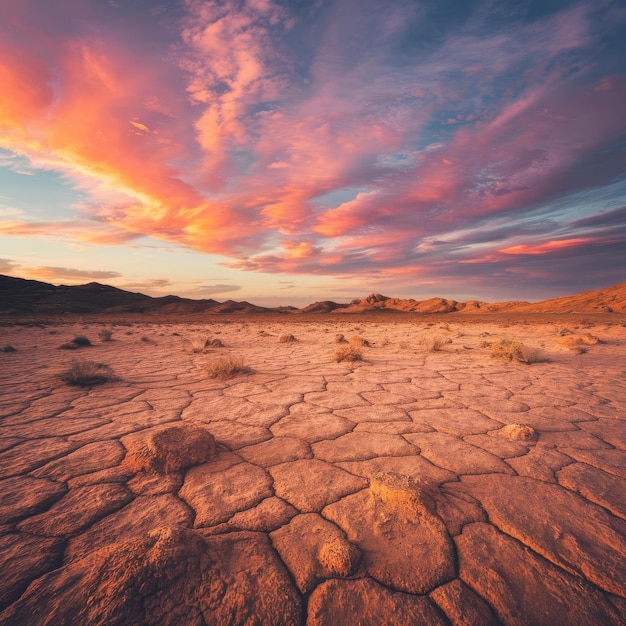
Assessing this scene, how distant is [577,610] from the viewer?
0.98 m

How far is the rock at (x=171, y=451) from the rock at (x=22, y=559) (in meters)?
0.52

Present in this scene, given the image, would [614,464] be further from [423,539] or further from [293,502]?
[293,502]

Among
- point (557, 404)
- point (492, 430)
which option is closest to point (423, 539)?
point (492, 430)

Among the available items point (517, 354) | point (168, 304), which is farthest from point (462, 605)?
point (168, 304)

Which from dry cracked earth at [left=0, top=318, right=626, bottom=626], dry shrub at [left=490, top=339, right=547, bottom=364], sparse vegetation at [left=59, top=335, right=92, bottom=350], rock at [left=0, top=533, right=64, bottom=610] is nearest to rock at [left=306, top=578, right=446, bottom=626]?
dry cracked earth at [left=0, top=318, right=626, bottom=626]

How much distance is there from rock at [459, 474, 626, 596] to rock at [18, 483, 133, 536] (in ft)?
5.42

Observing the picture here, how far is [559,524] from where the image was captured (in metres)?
1.34

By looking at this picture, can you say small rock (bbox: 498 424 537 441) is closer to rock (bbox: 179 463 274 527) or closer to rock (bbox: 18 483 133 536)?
rock (bbox: 179 463 274 527)

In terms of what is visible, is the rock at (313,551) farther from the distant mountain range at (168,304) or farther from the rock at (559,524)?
the distant mountain range at (168,304)

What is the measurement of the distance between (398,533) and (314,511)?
360 mm

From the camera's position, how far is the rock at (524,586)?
97 cm

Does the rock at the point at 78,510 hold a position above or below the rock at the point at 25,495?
above

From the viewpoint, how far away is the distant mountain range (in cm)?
2952

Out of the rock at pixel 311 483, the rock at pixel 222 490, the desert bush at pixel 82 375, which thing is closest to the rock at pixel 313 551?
the rock at pixel 311 483
